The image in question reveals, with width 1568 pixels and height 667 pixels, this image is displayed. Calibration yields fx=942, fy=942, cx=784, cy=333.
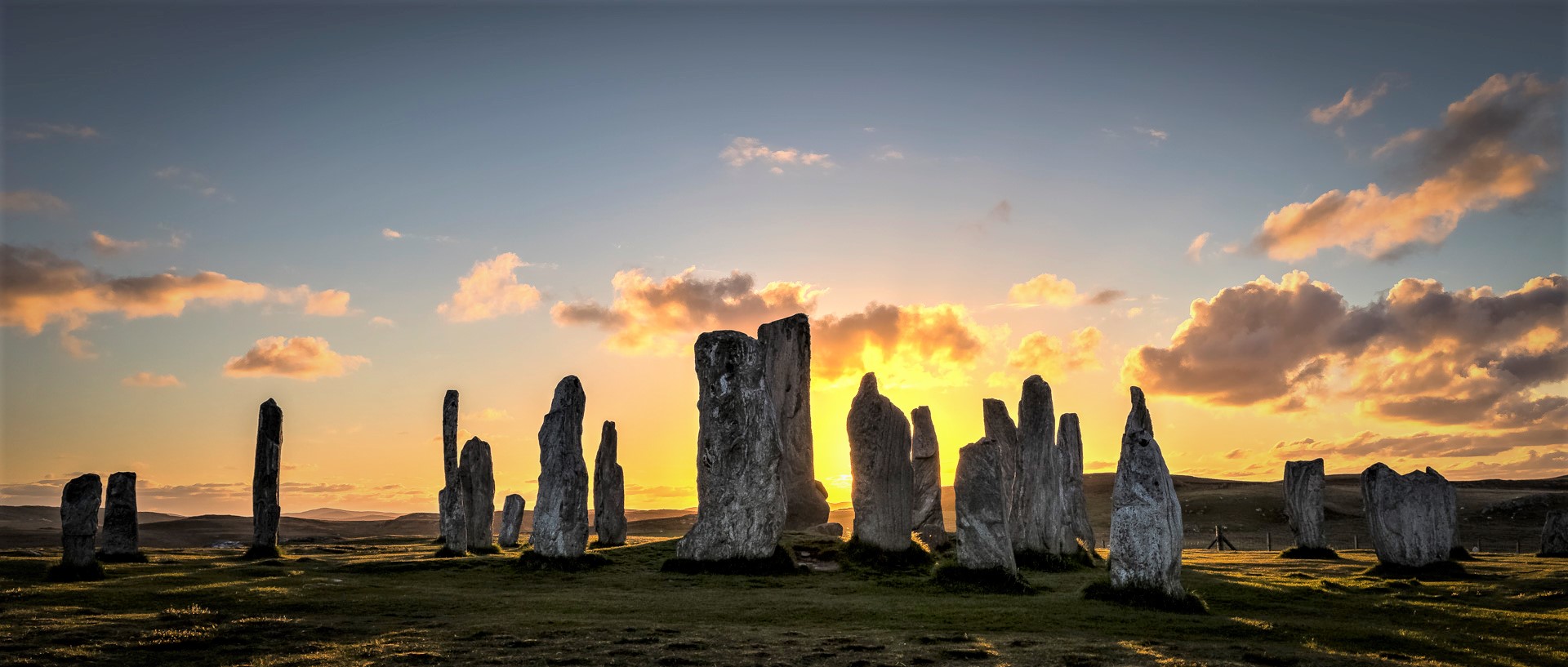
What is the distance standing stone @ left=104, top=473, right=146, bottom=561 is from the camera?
25391mm

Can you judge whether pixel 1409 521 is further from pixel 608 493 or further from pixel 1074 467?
pixel 608 493

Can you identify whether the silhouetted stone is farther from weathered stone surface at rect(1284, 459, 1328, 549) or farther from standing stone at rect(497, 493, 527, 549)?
weathered stone surface at rect(1284, 459, 1328, 549)

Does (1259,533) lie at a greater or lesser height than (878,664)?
lesser

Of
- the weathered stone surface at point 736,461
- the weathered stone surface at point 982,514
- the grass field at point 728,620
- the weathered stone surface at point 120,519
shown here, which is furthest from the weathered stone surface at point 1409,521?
the weathered stone surface at point 120,519

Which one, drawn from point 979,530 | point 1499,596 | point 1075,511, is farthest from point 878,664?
point 1075,511

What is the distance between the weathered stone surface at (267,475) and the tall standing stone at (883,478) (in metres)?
17.4

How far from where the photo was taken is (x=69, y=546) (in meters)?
20.4

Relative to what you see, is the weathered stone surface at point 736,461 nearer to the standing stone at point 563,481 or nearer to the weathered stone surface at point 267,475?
the standing stone at point 563,481

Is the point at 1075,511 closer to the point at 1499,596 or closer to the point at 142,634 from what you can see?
the point at 1499,596

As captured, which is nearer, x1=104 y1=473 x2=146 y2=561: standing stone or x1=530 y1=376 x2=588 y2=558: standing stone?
x1=530 y1=376 x2=588 y2=558: standing stone

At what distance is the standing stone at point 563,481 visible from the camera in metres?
23.1

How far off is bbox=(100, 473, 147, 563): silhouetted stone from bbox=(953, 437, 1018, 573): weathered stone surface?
21.9 m

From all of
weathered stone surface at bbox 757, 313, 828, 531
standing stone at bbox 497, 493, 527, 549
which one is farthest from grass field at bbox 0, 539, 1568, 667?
standing stone at bbox 497, 493, 527, 549

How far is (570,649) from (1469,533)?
52.7 m
